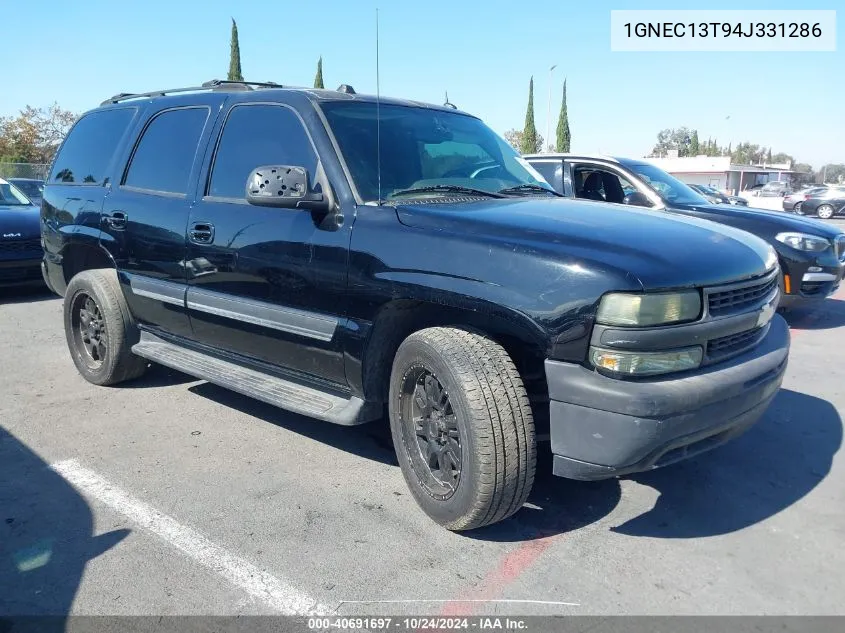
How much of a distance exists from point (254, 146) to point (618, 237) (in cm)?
213

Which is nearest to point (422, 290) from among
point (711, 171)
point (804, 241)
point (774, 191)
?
point (804, 241)

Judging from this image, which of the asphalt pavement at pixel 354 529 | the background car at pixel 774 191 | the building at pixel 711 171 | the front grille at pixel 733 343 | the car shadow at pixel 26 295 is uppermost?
the building at pixel 711 171

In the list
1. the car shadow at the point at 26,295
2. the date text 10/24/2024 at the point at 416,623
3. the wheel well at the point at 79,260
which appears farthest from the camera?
the car shadow at the point at 26,295

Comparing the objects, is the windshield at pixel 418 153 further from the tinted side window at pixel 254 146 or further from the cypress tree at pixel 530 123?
the cypress tree at pixel 530 123

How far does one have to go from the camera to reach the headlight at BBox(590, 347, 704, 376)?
2541 millimetres

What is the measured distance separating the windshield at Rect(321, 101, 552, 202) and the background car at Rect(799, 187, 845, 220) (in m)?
29.7

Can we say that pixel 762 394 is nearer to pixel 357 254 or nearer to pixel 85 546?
pixel 357 254

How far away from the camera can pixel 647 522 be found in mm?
3176

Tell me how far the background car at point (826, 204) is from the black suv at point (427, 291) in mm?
29953

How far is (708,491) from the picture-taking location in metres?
3.45

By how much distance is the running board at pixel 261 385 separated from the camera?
3363 mm

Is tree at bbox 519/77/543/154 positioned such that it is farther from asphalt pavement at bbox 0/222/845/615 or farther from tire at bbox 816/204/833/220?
asphalt pavement at bbox 0/222/845/615

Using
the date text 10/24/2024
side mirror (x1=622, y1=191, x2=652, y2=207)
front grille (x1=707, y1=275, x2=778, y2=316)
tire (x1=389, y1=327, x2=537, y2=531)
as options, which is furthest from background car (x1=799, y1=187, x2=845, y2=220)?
the date text 10/24/2024

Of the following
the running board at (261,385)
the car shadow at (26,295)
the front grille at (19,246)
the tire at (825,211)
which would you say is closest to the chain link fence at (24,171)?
the car shadow at (26,295)
